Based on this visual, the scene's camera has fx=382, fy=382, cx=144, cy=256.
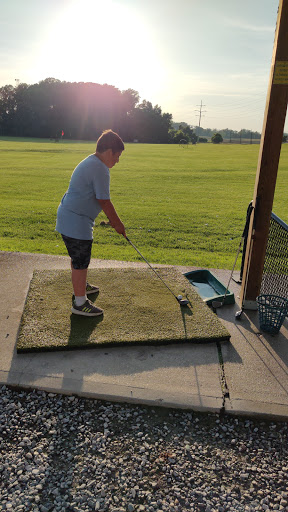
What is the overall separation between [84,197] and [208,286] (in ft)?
7.27

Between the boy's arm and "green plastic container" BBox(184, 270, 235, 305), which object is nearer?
the boy's arm

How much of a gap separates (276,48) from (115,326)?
10.2 ft

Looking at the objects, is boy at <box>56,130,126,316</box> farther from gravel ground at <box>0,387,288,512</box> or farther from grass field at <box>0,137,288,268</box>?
grass field at <box>0,137,288,268</box>

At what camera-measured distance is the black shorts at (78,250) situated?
376cm

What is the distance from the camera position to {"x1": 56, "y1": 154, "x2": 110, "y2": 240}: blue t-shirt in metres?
3.54

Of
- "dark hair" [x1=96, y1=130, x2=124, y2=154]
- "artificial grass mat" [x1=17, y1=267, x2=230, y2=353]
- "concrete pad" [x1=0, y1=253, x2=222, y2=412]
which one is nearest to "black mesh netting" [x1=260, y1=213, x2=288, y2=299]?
"artificial grass mat" [x1=17, y1=267, x2=230, y2=353]

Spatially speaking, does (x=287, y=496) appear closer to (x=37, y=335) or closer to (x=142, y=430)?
(x=142, y=430)

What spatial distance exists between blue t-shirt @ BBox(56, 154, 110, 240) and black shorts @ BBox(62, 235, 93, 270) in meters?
0.06

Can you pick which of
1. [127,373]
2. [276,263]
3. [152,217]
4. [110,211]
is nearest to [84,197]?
[110,211]

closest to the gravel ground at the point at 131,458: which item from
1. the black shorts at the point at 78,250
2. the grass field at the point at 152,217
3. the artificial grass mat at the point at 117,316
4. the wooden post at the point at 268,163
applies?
the artificial grass mat at the point at 117,316

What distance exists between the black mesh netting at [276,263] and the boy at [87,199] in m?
1.76

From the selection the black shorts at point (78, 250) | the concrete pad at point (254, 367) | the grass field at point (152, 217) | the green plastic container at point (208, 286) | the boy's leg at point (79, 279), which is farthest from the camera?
the grass field at point (152, 217)

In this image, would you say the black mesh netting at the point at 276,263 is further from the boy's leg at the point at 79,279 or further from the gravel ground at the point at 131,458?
the boy's leg at the point at 79,279

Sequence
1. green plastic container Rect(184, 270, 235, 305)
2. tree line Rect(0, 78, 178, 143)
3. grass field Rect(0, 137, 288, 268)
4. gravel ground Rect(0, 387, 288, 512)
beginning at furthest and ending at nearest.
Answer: tree line Rect(0, 78, 178, 143) → grass field Rect(0, 137, 288, 268) → green plastic container Rect(184, 270, 235, 305) → gravel ground Rect(0, 387, 288, 512)
